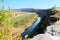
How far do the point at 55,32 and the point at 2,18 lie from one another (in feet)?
16.7

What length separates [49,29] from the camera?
9602 millimetres

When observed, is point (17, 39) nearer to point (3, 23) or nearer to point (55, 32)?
point (3, 23)

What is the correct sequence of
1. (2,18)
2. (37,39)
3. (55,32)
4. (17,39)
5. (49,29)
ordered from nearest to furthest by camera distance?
(2,18)
(17,39)
(37,39)
(55,32)
(49,29)

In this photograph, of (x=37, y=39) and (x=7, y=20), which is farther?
(x=37, y=39)

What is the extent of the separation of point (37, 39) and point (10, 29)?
110 inches

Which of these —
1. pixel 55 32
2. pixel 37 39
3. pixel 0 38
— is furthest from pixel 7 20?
pixel 55 32

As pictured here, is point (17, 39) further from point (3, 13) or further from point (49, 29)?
point (49, 29)

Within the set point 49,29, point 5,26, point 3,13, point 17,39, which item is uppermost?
point 3,13

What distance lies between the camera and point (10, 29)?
14.4ft

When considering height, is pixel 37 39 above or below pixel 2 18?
below

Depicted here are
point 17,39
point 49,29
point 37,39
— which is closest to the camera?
point 17,39

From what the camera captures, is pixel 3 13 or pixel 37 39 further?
pixel 37 39

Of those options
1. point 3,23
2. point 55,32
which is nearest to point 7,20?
point 3,23

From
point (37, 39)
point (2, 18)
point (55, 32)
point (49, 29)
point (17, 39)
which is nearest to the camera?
point (2, 18)
